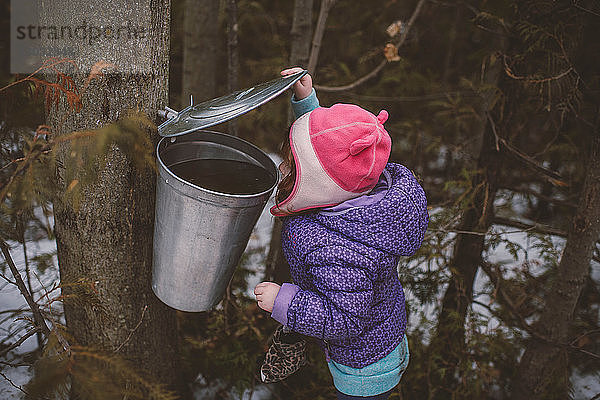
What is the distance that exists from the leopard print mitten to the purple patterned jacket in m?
0.26

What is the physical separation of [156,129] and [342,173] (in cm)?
65

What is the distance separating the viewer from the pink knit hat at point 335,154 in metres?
1.59

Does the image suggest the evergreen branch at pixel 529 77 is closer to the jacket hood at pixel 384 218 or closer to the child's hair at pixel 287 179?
the jacket hood at pixel 384 218

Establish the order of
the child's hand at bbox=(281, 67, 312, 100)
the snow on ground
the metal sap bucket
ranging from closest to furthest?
1. the metal sap bucket
2. the child's hand at bbox=(281, 67, 312, 100)
3. the snow on ground

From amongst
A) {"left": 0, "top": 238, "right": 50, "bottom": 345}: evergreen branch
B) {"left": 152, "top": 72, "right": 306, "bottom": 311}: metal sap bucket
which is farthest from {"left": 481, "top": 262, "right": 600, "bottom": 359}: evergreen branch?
{"left": 0, "top": 238, "right": 50, "bottom": 345}: evergreen branch

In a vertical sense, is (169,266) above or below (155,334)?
above

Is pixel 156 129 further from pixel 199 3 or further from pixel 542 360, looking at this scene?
pixel 542 360

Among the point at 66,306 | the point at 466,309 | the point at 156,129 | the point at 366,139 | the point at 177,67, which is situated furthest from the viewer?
the point at 177,67

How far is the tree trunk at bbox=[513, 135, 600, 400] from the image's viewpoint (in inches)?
90.9

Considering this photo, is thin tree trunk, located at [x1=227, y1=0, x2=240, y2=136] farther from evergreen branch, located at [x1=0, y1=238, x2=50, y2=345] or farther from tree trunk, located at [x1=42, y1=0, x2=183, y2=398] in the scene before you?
evergreen branch, located at [x1=0, y1=238, x2=50, y2=345]

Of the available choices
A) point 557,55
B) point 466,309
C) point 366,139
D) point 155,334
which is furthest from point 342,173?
point 466,309

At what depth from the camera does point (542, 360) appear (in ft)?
8.46

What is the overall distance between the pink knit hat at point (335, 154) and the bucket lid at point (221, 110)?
18cm

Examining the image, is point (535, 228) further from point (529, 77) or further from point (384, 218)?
point (384, 218)
